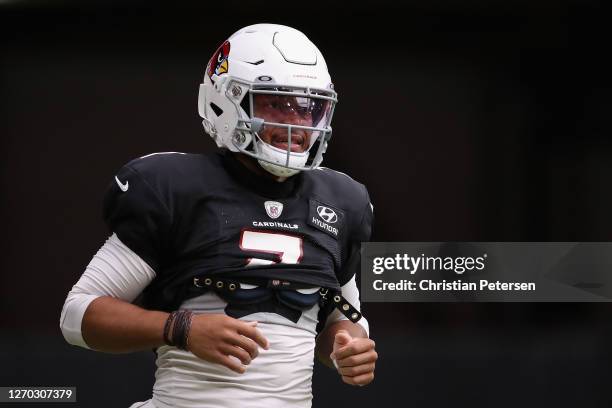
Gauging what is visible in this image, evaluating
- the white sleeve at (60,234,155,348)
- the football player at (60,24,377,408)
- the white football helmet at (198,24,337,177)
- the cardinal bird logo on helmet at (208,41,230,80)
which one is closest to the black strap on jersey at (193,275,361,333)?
the football player at (60,24,377,408)

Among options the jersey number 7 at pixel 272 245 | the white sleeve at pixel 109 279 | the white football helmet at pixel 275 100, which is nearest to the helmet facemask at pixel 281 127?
the white football helmet at pixel 275 100

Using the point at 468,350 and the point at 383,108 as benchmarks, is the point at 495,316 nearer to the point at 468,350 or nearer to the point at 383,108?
the point at 468,350

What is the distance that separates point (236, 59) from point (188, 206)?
1.03 feet

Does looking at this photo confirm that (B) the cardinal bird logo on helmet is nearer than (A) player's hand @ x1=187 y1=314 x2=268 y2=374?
No

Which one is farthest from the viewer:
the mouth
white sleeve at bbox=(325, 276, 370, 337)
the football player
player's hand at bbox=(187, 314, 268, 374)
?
white sleeve at bbox=(325, 276, 370, 337)

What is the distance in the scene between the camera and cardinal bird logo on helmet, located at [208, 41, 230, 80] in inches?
79.5

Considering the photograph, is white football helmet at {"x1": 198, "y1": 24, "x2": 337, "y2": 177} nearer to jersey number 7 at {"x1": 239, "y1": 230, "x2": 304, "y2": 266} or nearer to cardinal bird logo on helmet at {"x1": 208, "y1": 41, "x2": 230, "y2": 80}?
cardinal bird logo on helmet at {"x1": 208, "y1": 41, "x2": 230, "y2": 80}

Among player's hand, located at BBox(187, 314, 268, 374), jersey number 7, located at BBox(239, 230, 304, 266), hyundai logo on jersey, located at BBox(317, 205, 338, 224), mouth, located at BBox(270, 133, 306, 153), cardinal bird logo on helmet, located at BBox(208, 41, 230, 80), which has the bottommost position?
player's hand, located at BBox(187, 314, 268, 374)

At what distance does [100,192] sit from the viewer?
3842 millimetres

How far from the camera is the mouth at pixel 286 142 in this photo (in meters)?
1.94

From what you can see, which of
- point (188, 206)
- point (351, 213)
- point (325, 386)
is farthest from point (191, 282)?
point (325, 386)

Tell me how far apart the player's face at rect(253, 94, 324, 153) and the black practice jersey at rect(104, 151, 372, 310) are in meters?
0.08

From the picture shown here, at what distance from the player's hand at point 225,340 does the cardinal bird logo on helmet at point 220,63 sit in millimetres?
543

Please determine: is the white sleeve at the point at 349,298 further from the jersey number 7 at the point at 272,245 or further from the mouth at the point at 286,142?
the mouth at the point at 286,142
